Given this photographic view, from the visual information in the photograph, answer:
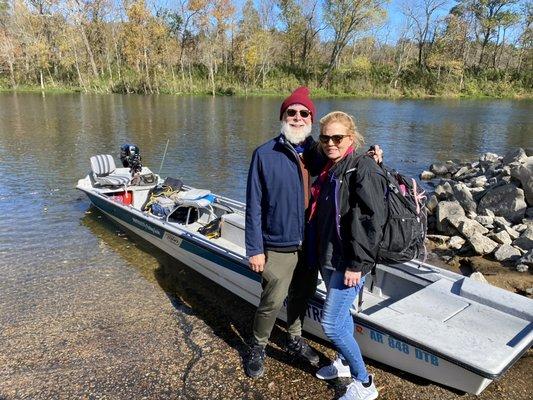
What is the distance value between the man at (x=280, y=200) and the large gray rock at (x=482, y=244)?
4661mm

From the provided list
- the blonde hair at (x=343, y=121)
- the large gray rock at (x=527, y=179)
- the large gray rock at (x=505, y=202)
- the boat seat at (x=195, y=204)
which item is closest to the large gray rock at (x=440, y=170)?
the large gray rock at (x=505, y=202)

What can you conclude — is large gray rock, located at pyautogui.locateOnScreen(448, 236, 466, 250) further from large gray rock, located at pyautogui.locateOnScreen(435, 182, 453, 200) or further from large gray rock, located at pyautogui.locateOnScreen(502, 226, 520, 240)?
large gray rock, located at pyautogui.locateOnScreen(435, 182, 453, 200)

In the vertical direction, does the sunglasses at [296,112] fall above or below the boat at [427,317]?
above

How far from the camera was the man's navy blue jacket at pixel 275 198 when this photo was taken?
11.7ft

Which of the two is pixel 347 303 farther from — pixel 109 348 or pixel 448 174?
pixel 448 174

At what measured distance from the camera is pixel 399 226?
126 inches

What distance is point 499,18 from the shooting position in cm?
5559

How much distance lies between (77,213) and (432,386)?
8444 millimetres

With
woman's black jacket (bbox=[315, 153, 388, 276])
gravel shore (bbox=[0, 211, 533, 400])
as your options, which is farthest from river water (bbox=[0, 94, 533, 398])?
woman's black jacket (bbox=[315, 153, 388, 276])

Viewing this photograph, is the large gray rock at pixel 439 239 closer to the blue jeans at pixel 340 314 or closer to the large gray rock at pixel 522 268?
the large gray rock at pixel 522 268

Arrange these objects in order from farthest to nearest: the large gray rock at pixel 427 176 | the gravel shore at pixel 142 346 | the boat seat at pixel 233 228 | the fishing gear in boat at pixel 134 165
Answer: the large gray rock at pixel 427 176, the fishing gear in boat at pixel 134 165, the boat seat at pixel 233 228, the gravel shore at pixel 142 346

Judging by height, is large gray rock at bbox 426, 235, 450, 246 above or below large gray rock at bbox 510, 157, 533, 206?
below

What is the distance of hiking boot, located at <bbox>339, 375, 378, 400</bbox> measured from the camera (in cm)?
378

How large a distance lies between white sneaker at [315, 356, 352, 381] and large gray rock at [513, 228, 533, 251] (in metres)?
4.74
